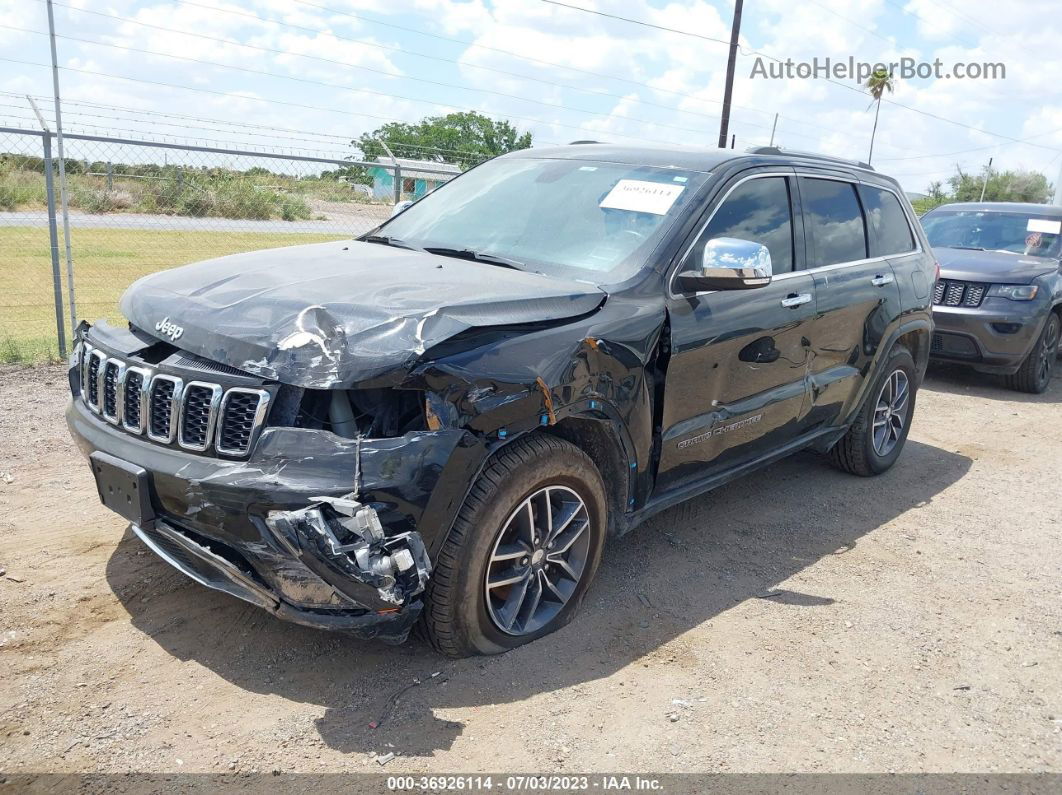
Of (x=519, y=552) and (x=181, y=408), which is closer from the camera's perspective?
(x=181, y=408)

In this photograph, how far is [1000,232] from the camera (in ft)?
33.1

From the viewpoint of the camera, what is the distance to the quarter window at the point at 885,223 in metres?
5.57

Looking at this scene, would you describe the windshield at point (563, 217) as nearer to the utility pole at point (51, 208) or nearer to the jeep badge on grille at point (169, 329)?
the jeep badge on grille at point (169, 329)

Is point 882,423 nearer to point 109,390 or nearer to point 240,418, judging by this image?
point 240,418

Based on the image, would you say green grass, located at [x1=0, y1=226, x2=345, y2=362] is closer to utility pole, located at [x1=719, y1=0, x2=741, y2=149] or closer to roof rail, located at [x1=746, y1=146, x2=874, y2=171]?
roof rail, located at [x1=746, y1=146, x2=874, y2=171]

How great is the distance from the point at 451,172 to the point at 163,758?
9292 mm

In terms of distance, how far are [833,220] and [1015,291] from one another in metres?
4.92

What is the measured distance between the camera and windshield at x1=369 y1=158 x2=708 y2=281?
156 inches

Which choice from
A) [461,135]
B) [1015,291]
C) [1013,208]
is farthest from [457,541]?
[461,135]

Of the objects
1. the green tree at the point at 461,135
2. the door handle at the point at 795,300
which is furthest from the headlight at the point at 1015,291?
the green tree at the point at 461,135

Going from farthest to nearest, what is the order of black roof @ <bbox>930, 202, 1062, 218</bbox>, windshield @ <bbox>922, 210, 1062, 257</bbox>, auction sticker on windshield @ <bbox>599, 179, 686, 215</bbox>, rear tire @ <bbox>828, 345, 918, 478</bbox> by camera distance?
black roof @ <bbox>930, 202, 1062, 218</bbox>, windshield @ <bbox>922, 210, 1062, 257</bbox>, rear tire @ <bbox>828, 345, 918, 478</bbox>, auction sticker on windshield @ <bbox>599, 179, 686, 215</bbox>

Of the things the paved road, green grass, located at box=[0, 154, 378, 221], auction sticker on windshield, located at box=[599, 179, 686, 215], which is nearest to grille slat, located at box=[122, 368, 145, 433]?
auction sticker on windshield, located at box=[599, 179, 686, 215]

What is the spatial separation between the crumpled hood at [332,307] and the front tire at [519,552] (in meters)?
→ 0.54

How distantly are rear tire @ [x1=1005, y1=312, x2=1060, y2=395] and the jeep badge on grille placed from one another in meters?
8.50
